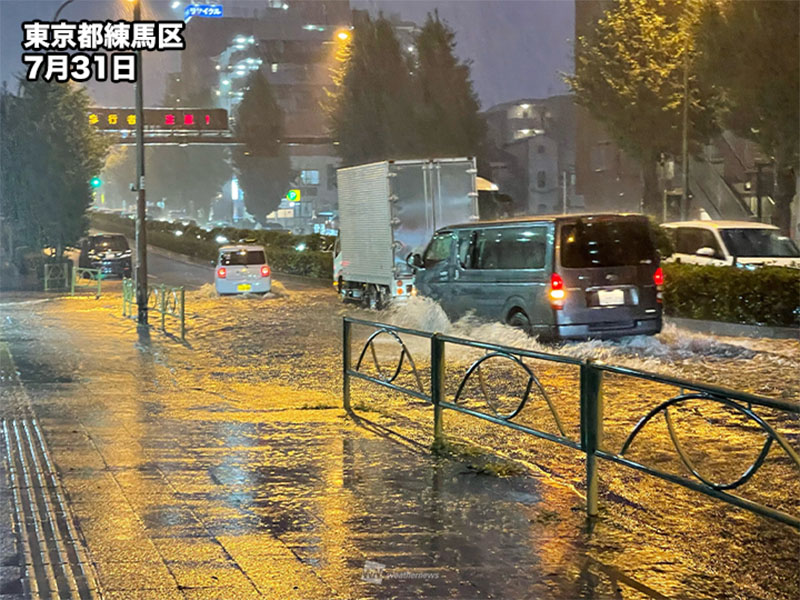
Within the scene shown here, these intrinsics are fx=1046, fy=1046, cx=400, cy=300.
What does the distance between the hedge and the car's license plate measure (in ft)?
63.9

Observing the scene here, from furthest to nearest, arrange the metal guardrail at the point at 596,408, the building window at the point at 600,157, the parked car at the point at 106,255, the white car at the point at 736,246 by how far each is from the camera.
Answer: the building window at the point at 600,157, the parked car at the point at 106,255, the white car at the point at 736,246, the metal guardrail at the point at 596,408

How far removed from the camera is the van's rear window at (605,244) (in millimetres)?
14492

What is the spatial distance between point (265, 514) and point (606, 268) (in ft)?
29.3

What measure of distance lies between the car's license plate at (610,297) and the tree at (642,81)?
18.7m

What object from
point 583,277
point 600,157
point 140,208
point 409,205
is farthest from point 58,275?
point 600,157

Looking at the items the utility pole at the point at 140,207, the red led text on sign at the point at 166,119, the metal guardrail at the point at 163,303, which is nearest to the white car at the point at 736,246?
the metal guardrail at the point at 163,303

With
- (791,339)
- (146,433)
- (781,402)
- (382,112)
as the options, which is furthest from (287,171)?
(781,402)

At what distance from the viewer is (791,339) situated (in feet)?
53.1

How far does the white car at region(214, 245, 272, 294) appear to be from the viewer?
94.3ft

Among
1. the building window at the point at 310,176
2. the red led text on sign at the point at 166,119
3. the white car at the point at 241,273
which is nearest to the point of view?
the white car at the point at 241,273

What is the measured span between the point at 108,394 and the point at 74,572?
683 centimetres

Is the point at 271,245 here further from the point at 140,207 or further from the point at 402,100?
the point at 140,207

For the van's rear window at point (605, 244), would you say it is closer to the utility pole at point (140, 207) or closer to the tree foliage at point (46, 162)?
the utility pole at point (140, 207)

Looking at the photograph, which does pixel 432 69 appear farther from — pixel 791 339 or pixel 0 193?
pixel 791 339
